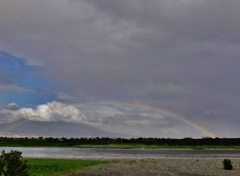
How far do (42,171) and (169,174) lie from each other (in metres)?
17.5

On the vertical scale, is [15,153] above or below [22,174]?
above

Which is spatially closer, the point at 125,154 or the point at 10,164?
the point at 10,164

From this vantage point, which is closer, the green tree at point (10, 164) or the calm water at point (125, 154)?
the green tree at point (10, 164)

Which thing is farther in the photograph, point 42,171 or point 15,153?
point 42,171

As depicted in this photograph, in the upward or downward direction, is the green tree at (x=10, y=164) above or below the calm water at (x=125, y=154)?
below

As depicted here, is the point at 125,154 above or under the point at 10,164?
above

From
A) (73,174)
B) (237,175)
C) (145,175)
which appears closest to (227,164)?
(237,175)

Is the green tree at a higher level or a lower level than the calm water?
lower

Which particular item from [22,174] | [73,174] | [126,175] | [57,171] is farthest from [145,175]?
[22,174]

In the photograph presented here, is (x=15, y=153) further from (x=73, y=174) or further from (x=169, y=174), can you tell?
(x=169, y=174)

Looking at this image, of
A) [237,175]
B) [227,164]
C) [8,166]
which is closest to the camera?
[8,166]

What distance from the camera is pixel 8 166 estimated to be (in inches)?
846

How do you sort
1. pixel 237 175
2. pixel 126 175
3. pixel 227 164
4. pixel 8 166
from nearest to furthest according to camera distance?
pixel 8 166, pixel 126 175, pixel 237 175, pixel 227 164

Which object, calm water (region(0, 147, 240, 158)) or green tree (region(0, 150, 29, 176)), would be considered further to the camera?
calm water (region(0, 147, 240, 158))
